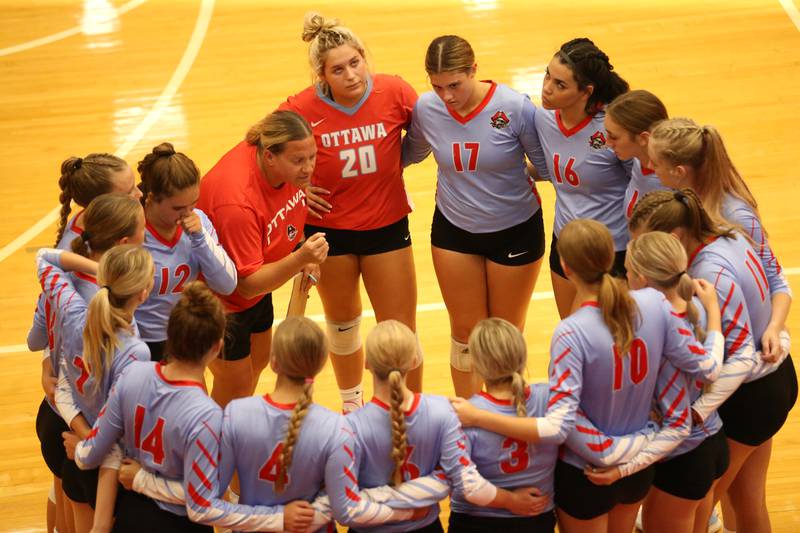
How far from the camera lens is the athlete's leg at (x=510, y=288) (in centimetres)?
519

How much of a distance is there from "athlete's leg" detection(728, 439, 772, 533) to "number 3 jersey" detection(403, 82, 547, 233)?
160 centimetres

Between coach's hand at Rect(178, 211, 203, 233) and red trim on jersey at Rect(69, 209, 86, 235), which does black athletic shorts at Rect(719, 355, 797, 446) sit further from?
red trim on jersey at Rect(69, 209, 86, 235)

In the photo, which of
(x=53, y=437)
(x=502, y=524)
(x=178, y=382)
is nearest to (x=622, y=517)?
(x=502, y=524)

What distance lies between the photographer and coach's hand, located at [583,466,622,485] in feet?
11.8

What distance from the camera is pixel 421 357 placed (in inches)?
161

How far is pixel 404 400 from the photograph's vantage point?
11.2ft

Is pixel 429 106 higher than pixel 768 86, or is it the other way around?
pixel 429 106

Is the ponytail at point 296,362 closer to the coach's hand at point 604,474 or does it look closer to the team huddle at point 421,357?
the team huddle at point 421,357

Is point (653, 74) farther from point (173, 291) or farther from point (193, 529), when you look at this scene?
point (193, 529)

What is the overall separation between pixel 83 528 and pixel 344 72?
2.38 meters

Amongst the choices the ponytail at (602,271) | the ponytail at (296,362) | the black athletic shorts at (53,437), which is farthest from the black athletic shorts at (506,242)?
the black athletic shorts at (53,437)

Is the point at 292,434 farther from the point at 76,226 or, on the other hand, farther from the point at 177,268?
the point at 76,226

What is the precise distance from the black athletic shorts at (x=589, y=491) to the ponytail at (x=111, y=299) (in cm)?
164

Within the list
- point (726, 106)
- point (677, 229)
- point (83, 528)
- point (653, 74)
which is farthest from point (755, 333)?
point (653, 74)
